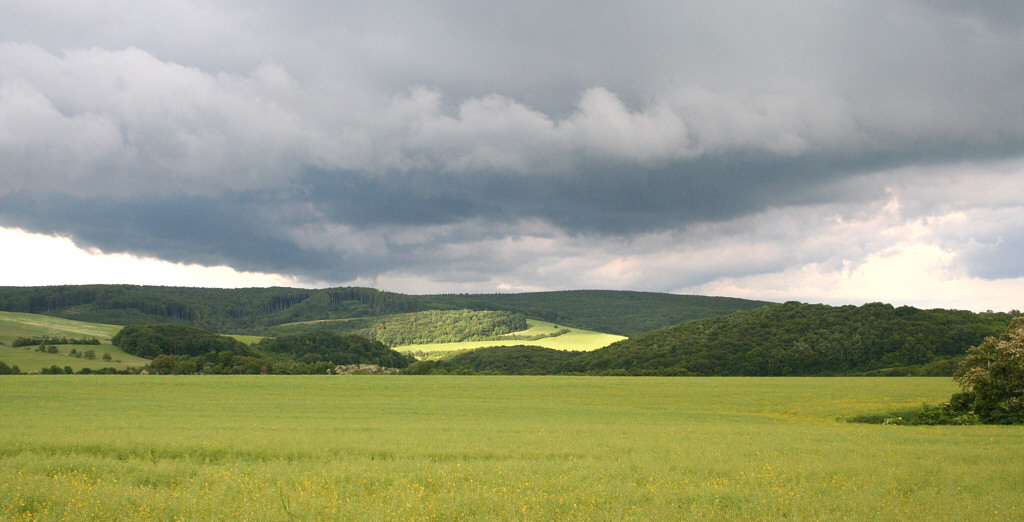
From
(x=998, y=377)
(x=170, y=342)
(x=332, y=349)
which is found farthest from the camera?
(x=332, y=349)

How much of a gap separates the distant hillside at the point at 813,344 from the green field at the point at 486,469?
7582cm

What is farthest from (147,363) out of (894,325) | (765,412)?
(894,325)

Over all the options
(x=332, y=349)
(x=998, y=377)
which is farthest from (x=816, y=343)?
(x=332, y=349)

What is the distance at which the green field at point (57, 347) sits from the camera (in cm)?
8681

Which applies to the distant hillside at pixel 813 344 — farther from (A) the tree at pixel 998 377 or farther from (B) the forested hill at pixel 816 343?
(A) the tree at pixel 998 377

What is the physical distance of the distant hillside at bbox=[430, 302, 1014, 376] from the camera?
338ft

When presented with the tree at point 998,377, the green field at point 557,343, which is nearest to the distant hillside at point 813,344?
the green field at point 557,343

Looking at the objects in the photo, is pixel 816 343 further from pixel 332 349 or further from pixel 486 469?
pixel 332 349

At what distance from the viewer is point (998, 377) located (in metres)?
32.4

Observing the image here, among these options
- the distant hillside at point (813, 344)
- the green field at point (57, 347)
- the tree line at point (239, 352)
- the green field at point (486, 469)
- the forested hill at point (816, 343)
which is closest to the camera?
the green field at point (486, 469)

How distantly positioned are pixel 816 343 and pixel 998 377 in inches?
3380

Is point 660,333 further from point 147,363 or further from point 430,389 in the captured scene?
point 147,363

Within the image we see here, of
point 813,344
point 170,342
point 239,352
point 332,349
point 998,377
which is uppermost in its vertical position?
point 998,377

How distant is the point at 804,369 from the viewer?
352ft
